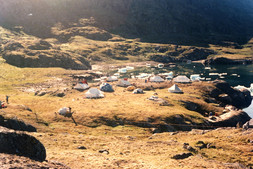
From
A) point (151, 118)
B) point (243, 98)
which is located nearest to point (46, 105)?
point (151, 118)

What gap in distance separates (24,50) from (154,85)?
112 metres

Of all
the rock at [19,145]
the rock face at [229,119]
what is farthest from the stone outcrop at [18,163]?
the rock face at [229,119]

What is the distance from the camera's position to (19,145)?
16109 mm

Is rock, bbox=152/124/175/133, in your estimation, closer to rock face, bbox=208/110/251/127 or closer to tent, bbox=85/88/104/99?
rock face, bbox=208/110/251/127

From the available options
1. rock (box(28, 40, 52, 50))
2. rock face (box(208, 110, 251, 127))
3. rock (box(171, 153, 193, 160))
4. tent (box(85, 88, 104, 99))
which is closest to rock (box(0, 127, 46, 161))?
rock (box(171, 153, 193, 160))

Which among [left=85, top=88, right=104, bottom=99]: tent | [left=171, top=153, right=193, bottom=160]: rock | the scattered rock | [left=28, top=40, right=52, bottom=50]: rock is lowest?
[left=85, top=88, right=104, bottom=99]: tent

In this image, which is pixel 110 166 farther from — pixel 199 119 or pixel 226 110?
pixel 226 110

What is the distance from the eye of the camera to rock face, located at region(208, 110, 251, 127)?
58.8m

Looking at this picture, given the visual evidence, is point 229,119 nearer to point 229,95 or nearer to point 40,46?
point 229,95

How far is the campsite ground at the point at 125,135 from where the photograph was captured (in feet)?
86.4

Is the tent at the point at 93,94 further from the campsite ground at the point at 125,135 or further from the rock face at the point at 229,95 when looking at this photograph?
the rock face at the point at 229,95

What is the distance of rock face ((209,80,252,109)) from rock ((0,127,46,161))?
80.7 meters

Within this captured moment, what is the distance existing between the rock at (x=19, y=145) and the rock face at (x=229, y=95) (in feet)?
265

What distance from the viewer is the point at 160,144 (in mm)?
34625
